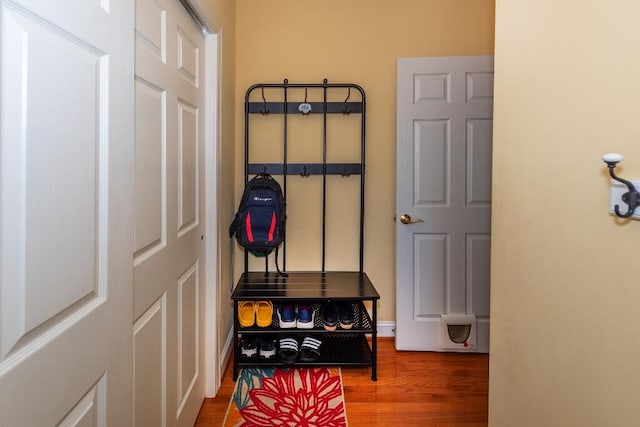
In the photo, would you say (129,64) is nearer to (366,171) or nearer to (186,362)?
(186,362)

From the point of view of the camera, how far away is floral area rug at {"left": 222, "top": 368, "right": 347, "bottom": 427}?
1.81 meters

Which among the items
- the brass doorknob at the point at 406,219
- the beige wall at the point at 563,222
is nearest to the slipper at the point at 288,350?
the brass doorknob at the point at 406,219

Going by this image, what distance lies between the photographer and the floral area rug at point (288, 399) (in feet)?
5.94

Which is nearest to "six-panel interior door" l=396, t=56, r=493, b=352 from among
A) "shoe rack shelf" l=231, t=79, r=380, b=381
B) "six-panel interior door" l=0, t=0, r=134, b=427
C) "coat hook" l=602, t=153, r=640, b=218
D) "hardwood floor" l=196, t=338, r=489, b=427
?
"hardwood floor" l=196, t=338, r=489, b=427

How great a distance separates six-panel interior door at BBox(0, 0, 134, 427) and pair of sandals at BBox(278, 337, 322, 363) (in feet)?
4.13

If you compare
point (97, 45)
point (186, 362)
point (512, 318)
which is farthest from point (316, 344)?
point (97, 45)

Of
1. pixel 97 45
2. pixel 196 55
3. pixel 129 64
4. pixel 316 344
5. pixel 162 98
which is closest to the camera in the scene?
pixel 97 45

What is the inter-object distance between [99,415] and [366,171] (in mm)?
2085

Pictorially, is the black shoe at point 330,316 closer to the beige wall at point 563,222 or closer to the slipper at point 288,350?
the slipper at point 288,350

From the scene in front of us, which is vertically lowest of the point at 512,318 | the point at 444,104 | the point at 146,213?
the point at 512,318

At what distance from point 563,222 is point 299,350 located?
170 centimetres

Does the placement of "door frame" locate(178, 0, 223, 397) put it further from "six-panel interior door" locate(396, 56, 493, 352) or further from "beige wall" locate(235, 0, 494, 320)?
"six-panel interior door" locate(396, 56, 493, 352)

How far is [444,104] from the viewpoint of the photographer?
96.6 inches

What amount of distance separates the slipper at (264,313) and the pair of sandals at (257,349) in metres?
0.15
